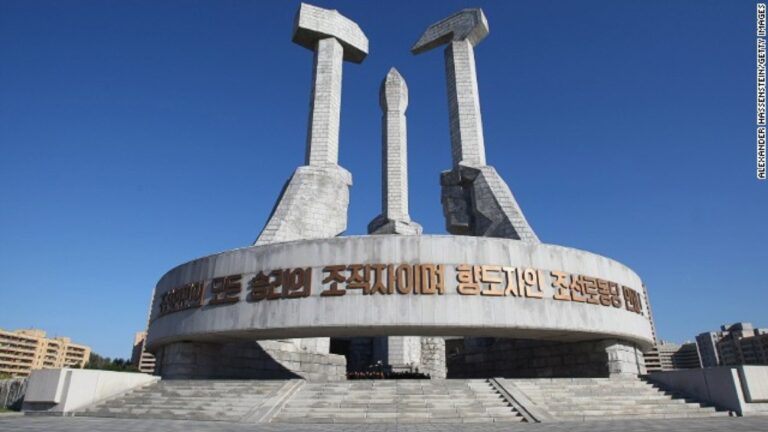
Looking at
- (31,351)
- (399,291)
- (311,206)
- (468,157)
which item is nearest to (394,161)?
(468,157)

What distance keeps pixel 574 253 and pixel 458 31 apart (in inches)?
727

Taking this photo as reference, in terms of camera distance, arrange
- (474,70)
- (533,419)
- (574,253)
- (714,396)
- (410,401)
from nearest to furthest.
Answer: (533,419)
(410,401)
(714,396)
(574,253)
(474,70)

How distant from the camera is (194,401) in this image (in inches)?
524

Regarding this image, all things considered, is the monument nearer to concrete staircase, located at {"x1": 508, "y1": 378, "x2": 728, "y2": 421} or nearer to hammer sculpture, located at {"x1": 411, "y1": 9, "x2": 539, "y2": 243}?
hammer sculpture, located at {"x1": 411, "y1": 9, "x2": 539, "y2": 243}

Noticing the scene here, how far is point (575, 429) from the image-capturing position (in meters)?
9.49

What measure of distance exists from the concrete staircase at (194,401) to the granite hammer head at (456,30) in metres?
24.4

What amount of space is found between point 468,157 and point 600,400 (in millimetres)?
15756

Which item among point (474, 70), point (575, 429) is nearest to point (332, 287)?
point (575, 429)

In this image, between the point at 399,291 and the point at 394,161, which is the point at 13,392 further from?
the point at 394,161

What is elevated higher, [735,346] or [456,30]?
[456,30]

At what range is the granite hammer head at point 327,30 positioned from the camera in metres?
28.1

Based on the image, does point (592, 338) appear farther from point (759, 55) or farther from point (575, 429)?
point (759, 55)

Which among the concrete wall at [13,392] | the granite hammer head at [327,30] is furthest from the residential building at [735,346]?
the concrete wall at [13,392]

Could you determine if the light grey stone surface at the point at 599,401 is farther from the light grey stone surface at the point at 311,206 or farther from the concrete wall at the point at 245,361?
the light grey stone surface at the point at 311,206
